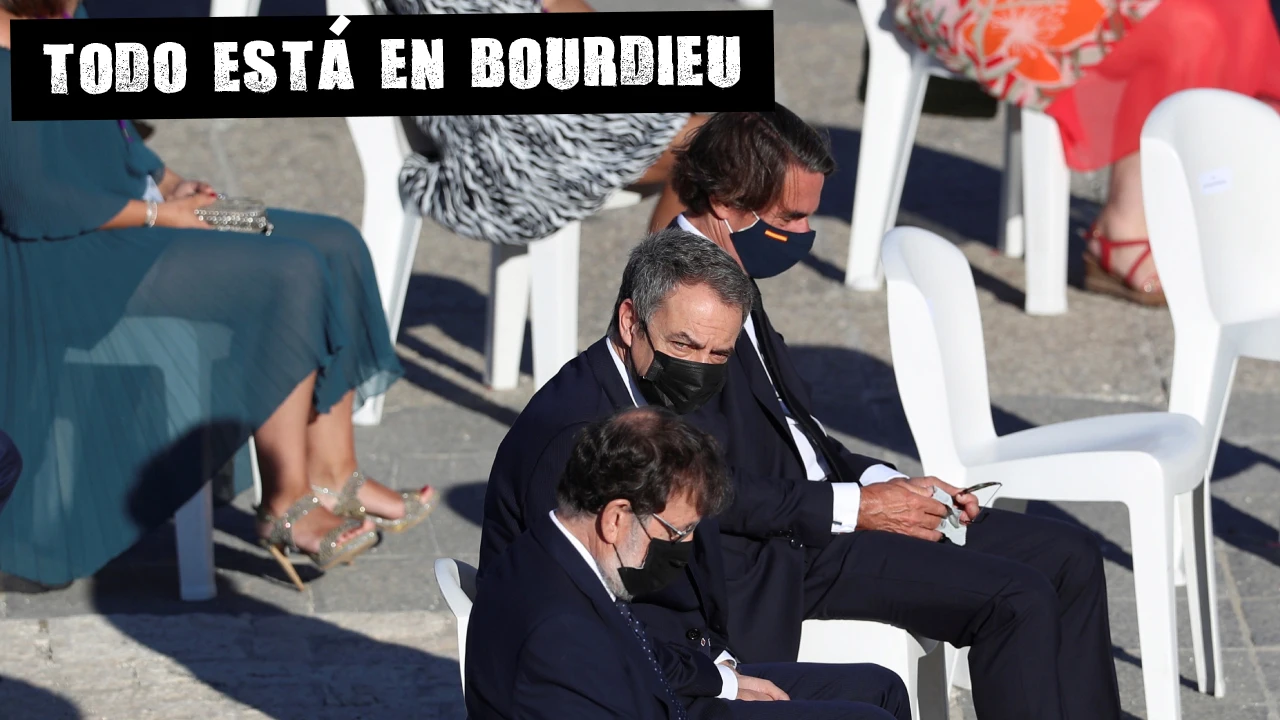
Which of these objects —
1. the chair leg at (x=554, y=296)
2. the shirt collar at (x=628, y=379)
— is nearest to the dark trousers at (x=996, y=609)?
the shirt collar at (x=628, y=379)

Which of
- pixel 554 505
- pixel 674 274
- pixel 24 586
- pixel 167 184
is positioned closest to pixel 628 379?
pixel 674 274

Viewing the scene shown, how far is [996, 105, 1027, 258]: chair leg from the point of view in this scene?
6254 mm

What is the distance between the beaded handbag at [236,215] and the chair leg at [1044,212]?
2.55m

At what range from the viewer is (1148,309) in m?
6.02

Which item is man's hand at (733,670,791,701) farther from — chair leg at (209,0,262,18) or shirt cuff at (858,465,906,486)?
chair leg at (209,0,262,18)

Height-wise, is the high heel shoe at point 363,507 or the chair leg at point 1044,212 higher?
the chair leg at point 1044,212

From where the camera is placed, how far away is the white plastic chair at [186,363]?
13.5ft

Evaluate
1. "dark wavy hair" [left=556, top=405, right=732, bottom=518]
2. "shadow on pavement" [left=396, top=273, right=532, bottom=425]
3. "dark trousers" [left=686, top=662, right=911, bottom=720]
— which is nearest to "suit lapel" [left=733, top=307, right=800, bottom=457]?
"dark trousers" [left=686, top=662, right=911, bottom=720]

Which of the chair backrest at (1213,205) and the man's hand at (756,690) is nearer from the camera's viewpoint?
the man's hand at (756,690)

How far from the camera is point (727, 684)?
280 centimetres

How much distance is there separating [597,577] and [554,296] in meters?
2.66

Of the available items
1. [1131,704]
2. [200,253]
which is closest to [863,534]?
[1131,704]

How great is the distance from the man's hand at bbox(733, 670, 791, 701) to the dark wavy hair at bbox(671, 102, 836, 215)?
0.97m

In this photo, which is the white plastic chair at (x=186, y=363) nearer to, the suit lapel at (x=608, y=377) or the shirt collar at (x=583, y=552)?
the suit lapel at (x=608, y=377)
